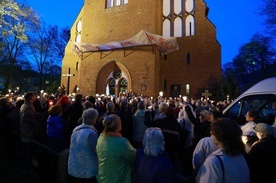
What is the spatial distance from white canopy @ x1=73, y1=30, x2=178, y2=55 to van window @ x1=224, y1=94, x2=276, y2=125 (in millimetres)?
12856

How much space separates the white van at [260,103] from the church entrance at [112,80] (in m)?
17.4

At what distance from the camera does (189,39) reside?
21.6 meters

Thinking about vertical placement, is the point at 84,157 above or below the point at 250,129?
below

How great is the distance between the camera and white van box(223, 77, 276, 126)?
15.5 ft

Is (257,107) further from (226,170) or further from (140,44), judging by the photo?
(140,44)

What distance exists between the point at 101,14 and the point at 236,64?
1185 inches

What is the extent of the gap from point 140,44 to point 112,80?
5.46 m

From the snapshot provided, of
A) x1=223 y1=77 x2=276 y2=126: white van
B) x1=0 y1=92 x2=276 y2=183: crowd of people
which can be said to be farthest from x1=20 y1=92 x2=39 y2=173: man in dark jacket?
x1=223 y1=77 x2=276 y2=126: white van

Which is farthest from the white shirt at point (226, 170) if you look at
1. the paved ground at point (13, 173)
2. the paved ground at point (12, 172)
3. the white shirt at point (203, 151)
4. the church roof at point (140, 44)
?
the church roof at point (140, 44)

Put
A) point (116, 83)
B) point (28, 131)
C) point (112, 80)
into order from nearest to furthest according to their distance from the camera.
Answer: point (28, 131) < point (116, 83) < point (112, 80)

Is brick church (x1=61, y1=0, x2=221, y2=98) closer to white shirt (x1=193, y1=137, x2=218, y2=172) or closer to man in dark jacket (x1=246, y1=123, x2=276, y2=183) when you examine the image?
white shirt (x1=193, y1=137, x2=218, y2=172)

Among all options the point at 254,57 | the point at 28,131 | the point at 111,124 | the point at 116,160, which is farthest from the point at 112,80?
the point at 254,57

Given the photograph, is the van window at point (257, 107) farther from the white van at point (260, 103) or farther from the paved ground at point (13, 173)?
the paved ground at point (13, 173)

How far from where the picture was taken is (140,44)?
20.7 m
